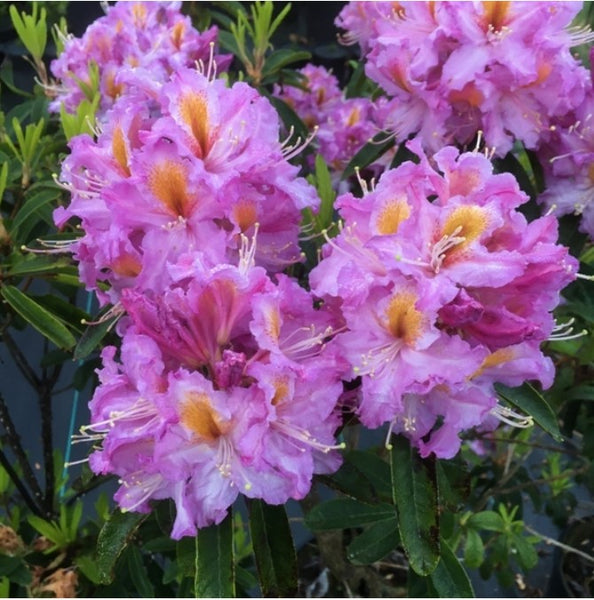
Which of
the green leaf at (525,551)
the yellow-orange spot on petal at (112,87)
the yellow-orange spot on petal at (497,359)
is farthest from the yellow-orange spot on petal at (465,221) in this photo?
the green leaf at (525,551)

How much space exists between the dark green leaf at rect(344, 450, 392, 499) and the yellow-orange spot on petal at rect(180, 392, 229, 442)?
0.45m

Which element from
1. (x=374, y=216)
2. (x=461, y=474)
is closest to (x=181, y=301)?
Answer: (x=374, y=216)

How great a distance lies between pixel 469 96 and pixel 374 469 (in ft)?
1.68

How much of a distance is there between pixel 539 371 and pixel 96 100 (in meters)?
0.71

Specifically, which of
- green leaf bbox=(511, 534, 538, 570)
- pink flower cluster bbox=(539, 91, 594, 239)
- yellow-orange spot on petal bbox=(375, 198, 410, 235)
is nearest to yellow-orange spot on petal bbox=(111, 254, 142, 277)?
yellow-orange spot on petal bbox=(375, 198, 410, 235)

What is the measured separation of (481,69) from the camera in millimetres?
833

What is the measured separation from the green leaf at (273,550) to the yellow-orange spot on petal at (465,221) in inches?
12.5

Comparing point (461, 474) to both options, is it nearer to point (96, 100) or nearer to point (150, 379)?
point (150, 379)

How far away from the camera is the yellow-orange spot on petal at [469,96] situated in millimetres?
857

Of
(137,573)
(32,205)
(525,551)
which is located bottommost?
(525,551)

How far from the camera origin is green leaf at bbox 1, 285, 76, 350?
0.86 metres

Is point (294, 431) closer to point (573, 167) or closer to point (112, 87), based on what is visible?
point (573, 167)

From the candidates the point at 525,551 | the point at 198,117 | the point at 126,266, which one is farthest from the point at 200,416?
the point at 525,551

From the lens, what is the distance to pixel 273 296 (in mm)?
581
